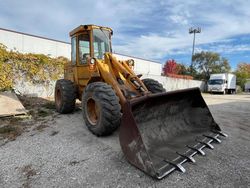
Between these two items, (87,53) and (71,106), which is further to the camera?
(71,106)

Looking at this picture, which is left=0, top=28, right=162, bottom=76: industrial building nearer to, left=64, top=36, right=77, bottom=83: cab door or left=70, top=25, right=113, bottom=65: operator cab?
left=64, top=36, right=77, bottom=83: cab door

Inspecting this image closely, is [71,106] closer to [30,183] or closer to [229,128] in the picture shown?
[30,183]

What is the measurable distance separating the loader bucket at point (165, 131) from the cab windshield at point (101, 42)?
2.36 meters

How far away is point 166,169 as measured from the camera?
8.67 feet

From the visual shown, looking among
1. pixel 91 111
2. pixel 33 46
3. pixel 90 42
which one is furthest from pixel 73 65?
pixel 33 46

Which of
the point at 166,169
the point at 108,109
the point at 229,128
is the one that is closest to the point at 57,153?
the point at 108,109

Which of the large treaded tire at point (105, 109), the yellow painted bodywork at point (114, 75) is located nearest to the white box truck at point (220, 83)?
the yellow painted bodywork at point (114, 75)

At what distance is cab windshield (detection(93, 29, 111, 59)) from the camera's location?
200 inches

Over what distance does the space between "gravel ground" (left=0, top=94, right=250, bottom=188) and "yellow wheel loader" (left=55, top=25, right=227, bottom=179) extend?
16 centimetres

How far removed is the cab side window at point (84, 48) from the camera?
16.9 feet

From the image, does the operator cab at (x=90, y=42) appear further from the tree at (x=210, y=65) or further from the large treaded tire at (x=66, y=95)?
the tree at (x=210, y=65)

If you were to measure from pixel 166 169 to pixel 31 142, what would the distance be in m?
2.72

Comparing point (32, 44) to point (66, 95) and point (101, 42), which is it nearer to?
point (66, 95)

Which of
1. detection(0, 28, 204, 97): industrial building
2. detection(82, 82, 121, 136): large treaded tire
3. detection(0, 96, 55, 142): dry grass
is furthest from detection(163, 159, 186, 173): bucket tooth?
detection(0, 28, 204, 97): industrial building
